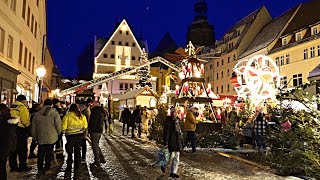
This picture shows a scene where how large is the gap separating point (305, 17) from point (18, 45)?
30.5 metres

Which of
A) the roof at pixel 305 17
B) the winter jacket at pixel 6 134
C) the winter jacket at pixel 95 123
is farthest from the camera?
the roof at pixel 305 17

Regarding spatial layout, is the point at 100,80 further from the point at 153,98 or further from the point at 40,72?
the point at 40,72

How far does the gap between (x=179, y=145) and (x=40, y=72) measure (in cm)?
959

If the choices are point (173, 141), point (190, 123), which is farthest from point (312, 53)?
point (173, 141)

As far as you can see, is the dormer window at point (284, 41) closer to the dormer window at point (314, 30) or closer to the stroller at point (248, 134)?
the dormer window at point (314, 30)

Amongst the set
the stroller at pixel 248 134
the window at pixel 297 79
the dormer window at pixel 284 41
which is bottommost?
the stroller at pixel 248 134

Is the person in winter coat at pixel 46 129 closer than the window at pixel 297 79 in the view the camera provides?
Yes

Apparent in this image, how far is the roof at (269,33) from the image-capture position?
129 ft

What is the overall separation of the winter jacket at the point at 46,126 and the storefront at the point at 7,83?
773 centimetres

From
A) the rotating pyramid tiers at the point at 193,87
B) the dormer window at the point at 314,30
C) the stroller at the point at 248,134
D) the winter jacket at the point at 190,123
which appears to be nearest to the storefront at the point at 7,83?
the winter jacket at the point at 190,123

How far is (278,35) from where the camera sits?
39031 mm

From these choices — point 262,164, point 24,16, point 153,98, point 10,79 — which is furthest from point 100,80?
point 262,164

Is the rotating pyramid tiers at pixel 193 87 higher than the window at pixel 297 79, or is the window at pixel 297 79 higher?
the window at pixel 297 79

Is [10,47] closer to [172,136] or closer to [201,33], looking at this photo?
[172,136]
